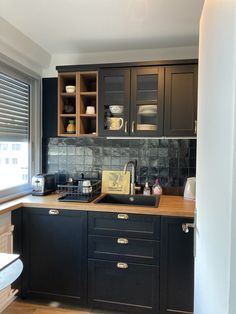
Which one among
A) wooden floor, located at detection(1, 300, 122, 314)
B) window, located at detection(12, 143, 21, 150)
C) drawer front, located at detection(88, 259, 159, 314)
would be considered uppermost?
window, located at detection(12, 143, 21, 150)

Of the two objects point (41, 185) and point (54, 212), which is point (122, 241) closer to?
point (54, 212)

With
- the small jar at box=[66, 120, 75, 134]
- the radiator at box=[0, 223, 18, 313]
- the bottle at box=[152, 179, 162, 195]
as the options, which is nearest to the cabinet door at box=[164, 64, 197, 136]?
the bottle at box=[152, 179, 162, 195]

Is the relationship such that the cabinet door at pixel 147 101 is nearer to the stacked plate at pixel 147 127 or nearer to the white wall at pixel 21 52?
the stacked plate at pixel 147 127

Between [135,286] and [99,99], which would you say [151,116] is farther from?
[135,286]

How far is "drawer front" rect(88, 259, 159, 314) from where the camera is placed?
2.08 m

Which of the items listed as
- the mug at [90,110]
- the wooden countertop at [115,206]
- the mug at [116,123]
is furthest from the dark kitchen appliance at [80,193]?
the mug at [90,110]

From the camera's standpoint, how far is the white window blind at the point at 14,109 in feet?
7.85

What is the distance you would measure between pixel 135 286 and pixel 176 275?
0.34m

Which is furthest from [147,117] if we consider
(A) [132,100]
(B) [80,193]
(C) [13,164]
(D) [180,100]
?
(C) [13,164]

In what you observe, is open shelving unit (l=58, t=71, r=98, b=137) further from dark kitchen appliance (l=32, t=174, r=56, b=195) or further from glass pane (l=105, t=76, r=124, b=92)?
dark kitchen appliance (l=32, t=174, r=56, b=195)

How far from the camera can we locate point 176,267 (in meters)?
2.04

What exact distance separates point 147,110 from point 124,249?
1242 millimetres

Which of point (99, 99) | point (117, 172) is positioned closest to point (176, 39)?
point (99, 99)

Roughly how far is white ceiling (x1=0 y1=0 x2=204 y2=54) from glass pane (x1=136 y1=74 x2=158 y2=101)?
35 cm
